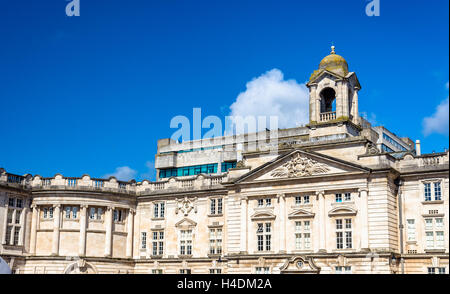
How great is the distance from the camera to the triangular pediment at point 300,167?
49.4 meters

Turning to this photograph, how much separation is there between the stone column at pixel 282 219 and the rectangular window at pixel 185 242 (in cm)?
976

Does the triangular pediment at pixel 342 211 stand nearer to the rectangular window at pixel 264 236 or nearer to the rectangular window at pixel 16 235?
the rectangular window at pixel 264 236

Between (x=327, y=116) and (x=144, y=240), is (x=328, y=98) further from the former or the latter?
(x=144, y=240)

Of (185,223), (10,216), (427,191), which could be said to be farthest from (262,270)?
(10,216)

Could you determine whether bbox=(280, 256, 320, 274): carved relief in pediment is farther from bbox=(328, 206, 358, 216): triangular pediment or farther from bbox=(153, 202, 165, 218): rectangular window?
bbox=(153, 202, 165, 218): rectangular window

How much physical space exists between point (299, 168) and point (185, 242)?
508 inches

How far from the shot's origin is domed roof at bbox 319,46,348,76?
54.1 meters

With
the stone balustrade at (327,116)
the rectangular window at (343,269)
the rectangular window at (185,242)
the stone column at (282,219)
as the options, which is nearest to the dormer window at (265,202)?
the stone column at (282,219)

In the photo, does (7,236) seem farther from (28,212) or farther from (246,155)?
(246,155)

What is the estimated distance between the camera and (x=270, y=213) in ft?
169

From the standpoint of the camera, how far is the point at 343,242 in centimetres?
4844

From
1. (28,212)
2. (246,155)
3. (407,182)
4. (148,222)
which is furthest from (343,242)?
(28,212)
